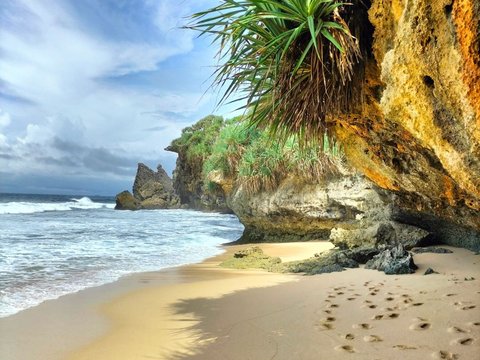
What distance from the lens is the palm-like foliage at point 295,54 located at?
3607mm

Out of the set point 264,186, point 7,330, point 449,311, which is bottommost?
point 7,330

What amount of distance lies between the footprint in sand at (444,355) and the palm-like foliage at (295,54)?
244cm

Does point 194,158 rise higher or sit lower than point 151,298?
higher

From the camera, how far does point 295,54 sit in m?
4.00

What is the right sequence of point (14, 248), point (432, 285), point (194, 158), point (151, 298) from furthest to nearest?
point (194, 158)
point (14, 248)
point (151, 298)
point (432, 285)

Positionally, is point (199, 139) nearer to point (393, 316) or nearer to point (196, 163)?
point (196, 163)

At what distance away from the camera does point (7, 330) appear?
12.4ft

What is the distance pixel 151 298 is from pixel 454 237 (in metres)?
4.62

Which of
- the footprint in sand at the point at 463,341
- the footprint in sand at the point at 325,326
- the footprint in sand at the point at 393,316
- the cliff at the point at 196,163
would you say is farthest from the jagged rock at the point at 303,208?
the cliff at the point at 196,163

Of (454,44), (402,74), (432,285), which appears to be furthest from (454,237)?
(454,44)

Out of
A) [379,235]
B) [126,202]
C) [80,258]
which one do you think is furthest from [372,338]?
[126,202]

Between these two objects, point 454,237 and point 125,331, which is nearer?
point 125,331

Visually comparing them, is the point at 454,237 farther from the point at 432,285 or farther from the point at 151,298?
the point at 151,298

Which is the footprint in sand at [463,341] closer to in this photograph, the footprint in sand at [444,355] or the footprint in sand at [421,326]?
the footprint in sand at [444,355]
